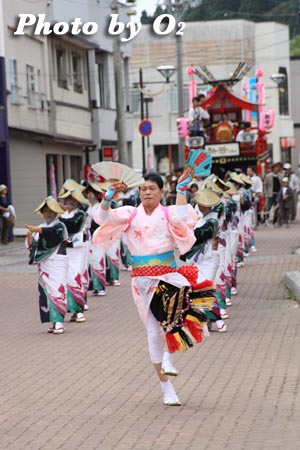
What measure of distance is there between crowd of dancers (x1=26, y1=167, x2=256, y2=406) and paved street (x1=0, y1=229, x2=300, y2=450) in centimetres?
41

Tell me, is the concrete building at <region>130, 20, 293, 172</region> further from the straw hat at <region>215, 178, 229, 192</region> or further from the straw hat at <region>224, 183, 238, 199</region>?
the straw hat at <region>215, 178, 229, 192</region>

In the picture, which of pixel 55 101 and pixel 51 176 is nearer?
pixel 51 176

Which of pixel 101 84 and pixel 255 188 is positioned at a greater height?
pixel 101 84

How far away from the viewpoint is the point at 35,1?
123ft

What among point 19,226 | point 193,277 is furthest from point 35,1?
point 193,277

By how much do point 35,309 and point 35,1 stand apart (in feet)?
75.0

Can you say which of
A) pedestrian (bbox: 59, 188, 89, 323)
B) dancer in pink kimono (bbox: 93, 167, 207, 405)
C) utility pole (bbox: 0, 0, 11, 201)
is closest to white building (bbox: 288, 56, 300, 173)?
utility pole (bbox: 0, 0, 11, 201)

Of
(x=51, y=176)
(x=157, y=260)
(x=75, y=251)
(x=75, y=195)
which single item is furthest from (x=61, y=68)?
(x=157, y=260)

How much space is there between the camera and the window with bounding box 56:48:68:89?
4091 cm

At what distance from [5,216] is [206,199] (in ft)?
60.8

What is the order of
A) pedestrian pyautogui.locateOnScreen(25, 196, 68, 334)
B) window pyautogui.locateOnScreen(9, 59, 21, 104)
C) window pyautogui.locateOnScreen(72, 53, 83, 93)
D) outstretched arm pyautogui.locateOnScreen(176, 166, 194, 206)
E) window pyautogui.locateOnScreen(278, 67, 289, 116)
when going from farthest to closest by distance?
window pyautogui.locateOnScreen(278, 67, 289, 116) → window pyautogui.locateOnScreen(72, 53, 83, 93) → window pyautogui.locateOnScreen(9, 59, 21, 104) → pedestrian pyautogui.locateOnScreen(25, 196, 68, 334) → outstretched arm pyautogui.locateOnScreen(176, 166, 194, 206)

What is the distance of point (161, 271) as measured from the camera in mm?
8977

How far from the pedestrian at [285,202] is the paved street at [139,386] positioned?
61.9 ft

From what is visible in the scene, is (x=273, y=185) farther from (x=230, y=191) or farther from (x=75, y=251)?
(x=75, y=251)
